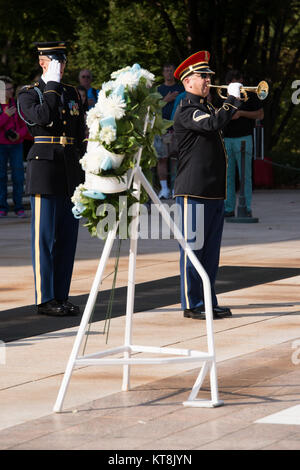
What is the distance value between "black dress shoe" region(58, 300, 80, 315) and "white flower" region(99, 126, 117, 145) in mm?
3228

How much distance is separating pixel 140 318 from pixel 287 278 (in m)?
2.59

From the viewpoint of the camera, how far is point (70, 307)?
9227 mm

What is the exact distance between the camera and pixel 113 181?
20.6ft

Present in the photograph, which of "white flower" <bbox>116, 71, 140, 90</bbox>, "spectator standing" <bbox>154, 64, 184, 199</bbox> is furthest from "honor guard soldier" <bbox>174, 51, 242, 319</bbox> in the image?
"spectator standing" <bbox>154, 64, 184, 199</bbox>

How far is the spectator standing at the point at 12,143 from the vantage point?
1722cm

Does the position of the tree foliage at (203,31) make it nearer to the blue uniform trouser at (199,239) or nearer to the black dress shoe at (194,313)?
the blue uniform trouser at (199,239)

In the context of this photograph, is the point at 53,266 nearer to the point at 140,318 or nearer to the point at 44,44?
the point at 140,318

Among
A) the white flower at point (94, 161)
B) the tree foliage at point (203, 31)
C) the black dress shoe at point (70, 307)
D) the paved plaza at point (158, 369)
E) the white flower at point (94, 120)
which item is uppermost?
the tree foliage at point (203, 31)

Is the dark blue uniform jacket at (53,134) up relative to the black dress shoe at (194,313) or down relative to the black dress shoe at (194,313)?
up

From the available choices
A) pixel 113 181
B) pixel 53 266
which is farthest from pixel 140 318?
pixel 113 181

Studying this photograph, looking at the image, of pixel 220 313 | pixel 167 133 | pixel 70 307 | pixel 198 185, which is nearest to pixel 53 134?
pixel 198 185

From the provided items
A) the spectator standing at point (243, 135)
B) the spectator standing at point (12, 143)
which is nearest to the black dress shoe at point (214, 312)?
the spectator standing at point (243, 135)

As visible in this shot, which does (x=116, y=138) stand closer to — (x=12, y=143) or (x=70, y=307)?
(x=70, y=307)

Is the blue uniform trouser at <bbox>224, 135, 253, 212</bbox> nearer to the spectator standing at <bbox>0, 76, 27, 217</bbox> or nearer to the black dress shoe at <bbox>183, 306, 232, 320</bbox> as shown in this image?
the spectator standing at <bbox>0, 76, 27, 217</bbox>
